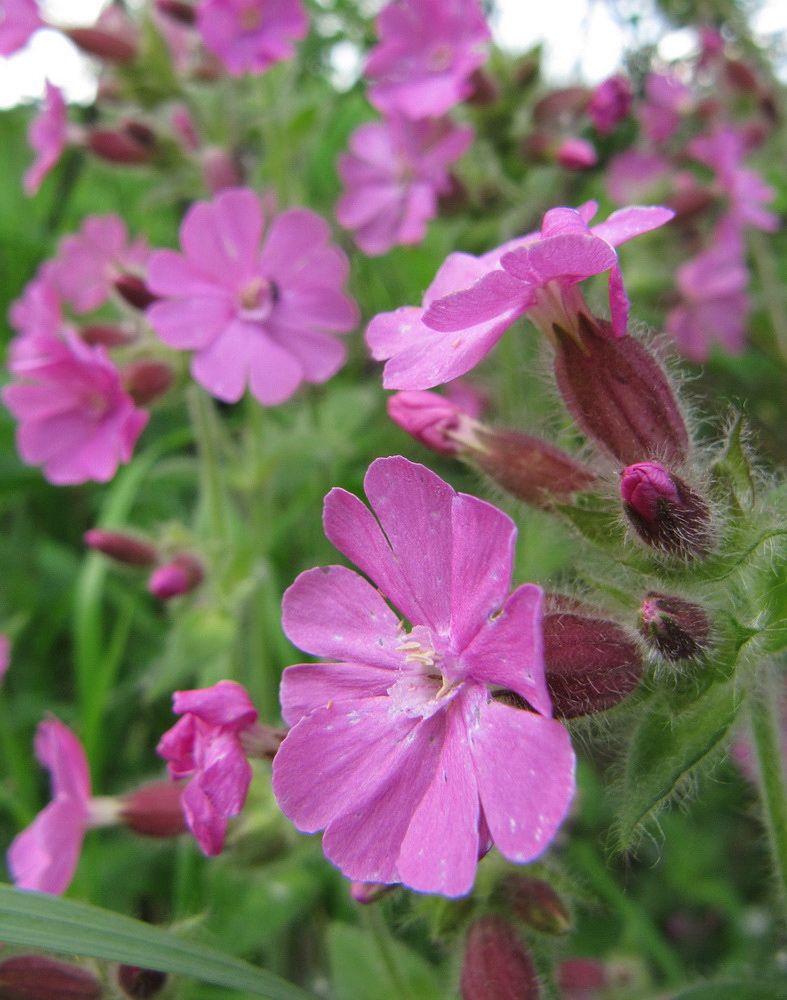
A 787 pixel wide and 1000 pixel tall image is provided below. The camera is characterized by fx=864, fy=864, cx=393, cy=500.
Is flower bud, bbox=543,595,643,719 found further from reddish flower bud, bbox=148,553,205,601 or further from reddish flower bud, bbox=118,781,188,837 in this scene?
reddish flower bud, bbox=148,553,205,601

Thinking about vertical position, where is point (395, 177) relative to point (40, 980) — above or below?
above

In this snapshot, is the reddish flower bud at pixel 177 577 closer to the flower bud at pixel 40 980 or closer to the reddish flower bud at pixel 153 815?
the reddish flower bud at pixel 153 815

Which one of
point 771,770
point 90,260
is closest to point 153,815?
point 771,770

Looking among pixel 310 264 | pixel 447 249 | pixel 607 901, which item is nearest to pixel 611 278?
pixel 310 264

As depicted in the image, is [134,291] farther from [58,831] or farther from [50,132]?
[58,831]

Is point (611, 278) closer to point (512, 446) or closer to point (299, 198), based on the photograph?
point (512, 446)

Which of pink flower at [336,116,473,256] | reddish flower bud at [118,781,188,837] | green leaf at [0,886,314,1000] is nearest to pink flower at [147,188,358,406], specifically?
pink flower at [336,116,473,256]

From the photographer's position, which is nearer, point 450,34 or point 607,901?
point 607,901
